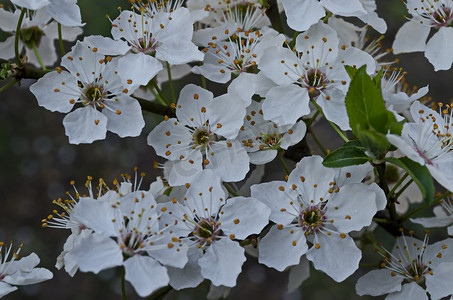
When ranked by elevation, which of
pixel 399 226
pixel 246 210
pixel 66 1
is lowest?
pixel 399 226

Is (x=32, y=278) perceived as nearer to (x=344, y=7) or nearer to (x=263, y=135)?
(x=263, y=135)

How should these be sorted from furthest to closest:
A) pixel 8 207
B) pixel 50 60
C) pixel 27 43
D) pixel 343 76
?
1. pixel 8 207
2. pixel 50 60
3. pixel 27 43
4. pixel 343 76

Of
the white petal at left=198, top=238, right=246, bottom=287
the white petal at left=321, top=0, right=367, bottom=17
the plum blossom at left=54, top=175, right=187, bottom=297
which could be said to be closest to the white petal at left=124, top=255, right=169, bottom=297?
the plum blossom at left=54, top=175, right=187, bottom=297

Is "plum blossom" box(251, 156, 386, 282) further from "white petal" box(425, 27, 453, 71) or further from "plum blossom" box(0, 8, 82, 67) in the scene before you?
"plum blossom" box(0, 8, 82, 67)

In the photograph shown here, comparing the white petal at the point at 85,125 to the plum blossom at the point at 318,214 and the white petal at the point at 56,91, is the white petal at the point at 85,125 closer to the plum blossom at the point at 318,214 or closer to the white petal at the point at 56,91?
the white petal at the point at 56,91

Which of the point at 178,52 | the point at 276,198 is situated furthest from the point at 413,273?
the point at 178,52

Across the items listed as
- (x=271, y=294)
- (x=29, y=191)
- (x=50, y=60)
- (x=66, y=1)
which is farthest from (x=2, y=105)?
(x=66, y=1)

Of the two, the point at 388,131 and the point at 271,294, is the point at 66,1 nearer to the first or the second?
the point at 388,131
